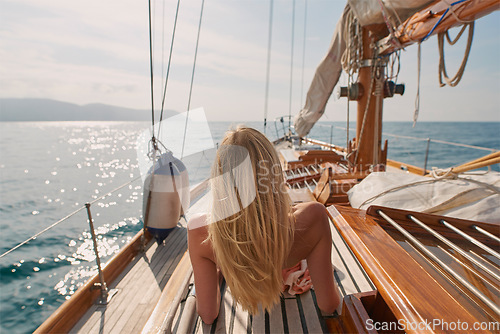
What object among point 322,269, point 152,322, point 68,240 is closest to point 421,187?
point 322,269

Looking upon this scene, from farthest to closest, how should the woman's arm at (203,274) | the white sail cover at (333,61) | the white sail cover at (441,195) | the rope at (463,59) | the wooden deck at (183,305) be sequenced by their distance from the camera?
the white sail cover at (333,61) < the rope at (463,59) < the white sail cover at (441,195) < the wooden deck at (183,305) < the woman's arm at (203,274)

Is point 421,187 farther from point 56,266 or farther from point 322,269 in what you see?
point 56,266

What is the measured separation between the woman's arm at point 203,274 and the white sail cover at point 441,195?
117 centimetres

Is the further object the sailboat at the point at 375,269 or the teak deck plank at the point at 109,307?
the teak deck plank at the point at 109,307

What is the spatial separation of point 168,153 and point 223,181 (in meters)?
2.24

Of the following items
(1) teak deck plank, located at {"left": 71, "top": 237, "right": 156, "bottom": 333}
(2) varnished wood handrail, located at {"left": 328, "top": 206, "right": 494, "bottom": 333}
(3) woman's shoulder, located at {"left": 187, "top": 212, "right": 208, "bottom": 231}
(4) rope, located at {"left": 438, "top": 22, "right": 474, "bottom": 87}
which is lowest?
(1) teak deck plank, located at {"left": 71, "top": 237, "right": 156, "bottom": 333}

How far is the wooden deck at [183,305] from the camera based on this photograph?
1.22 metres

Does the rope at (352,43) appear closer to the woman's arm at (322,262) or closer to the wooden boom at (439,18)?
the wooden boom at (439,18)

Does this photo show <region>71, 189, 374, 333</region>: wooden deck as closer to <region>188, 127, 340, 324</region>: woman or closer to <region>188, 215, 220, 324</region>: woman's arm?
<region>188, 215, 220, 324</region>: woman's arm

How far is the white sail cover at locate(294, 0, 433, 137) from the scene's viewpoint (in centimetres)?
243

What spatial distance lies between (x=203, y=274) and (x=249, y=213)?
38 centimetres

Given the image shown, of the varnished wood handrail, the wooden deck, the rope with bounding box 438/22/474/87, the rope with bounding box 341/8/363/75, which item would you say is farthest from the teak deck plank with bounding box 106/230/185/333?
the rope with bounding box 341/8/363/75

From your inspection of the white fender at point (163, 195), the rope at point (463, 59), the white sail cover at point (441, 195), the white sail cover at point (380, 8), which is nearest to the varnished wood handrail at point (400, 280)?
the white sail cover at point (441, 195)

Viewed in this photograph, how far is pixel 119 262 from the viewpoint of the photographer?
2.50 meters
